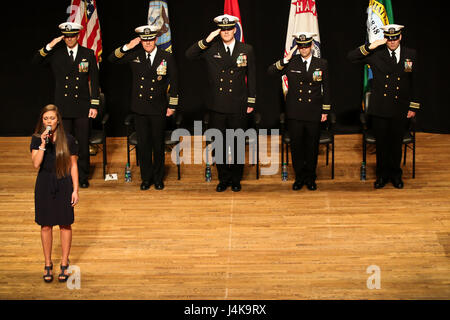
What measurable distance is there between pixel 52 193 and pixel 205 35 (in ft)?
14.1

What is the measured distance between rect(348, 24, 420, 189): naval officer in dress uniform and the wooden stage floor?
0.30m

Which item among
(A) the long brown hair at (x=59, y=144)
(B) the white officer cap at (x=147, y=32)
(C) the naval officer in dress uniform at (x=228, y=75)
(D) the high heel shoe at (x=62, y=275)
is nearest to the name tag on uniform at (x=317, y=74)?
(C) the naval officer in dress uniform at (x=228, y=75)

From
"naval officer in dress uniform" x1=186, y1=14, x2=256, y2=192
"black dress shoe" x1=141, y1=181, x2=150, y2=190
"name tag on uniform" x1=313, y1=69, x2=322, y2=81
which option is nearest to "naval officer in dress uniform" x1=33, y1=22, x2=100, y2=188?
"black dress shoe" x1=141, y1=181, x2=150, y2=190

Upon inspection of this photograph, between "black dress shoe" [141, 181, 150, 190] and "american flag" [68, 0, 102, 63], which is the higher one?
"american flag" [68, 0, 102, 63]

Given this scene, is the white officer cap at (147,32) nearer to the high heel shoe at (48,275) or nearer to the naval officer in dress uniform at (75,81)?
the naval officer in dress uniform at (75,81)

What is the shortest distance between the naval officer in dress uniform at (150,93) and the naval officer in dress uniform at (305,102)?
112 cm

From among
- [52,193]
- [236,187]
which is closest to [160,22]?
[236,187]

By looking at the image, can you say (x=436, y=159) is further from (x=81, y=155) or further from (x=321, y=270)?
(x=81, y=155)

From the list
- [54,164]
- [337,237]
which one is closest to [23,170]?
[54,164]

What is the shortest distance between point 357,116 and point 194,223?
359cm

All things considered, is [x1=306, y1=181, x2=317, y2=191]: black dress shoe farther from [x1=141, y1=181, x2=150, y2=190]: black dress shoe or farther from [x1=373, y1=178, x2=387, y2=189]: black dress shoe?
[x1=141, y1=181, x2=150, y2=190]: black dress shoe

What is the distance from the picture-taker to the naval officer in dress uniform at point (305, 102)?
7.81m

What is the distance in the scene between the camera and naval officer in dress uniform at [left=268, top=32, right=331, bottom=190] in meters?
7.81

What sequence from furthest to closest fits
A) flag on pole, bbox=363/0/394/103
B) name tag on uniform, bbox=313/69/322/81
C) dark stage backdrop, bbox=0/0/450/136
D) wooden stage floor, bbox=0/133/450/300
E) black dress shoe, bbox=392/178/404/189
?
1. dark stage backdrop, bbox=0/0/450/136
2. flag on pole, bbox=363/0/394/103
3. black dress shoe, bbox=392/178/404/189
4. name tag on uniform, bbox=313/69/322/81
5. wooden stage floor, bbox=0/133/450/300
